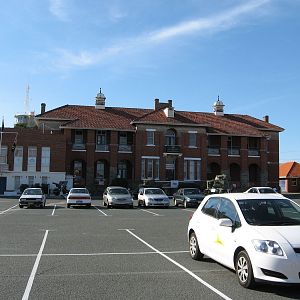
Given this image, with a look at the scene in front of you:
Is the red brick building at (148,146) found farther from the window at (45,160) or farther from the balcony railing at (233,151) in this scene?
the window at (45,160)

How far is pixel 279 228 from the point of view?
7820 mm

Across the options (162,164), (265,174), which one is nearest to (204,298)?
(162,164)

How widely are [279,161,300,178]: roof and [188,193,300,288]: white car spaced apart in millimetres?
67476

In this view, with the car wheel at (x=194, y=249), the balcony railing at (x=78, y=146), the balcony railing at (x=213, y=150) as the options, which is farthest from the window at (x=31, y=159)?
the car wheel at (x=194, y=249)

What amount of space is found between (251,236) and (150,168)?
2086 inches

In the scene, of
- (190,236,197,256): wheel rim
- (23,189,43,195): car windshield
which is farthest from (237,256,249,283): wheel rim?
(23,189,43,195): car windshield

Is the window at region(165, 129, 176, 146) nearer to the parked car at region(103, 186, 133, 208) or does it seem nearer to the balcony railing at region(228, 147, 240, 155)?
the balcony railing at region(228, 147, 240, 155)

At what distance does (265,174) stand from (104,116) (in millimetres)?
24597

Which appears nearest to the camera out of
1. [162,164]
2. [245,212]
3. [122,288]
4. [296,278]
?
[296,278]

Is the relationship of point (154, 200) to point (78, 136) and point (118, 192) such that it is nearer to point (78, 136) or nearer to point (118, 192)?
point (118, 192)

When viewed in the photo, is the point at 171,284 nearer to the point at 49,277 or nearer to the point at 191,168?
the point at 49,277

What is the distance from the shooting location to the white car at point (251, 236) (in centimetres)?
714

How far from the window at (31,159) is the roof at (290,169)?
134 ft

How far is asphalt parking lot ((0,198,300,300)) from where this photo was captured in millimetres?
7379
